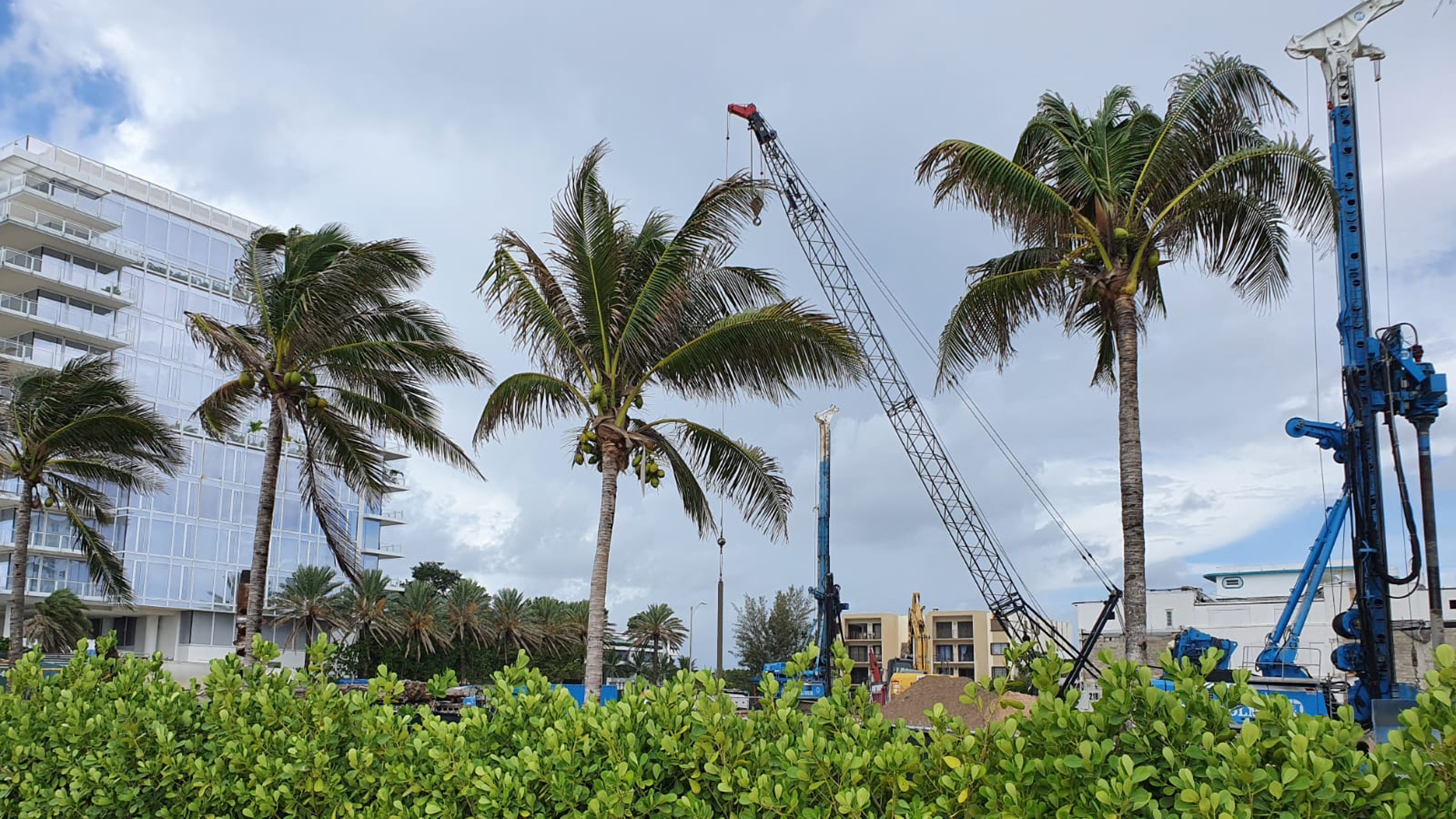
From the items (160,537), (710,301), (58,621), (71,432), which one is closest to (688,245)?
(710,301)

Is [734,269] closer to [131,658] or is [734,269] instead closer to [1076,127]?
[1076,127]

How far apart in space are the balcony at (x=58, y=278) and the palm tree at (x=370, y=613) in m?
17.5

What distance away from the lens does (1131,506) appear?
1596cm

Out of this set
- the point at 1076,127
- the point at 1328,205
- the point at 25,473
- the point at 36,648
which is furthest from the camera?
the point at 25,473

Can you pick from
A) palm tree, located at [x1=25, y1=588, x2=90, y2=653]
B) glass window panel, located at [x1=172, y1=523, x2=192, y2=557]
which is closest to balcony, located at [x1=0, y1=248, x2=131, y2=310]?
glass window panel, located at [x1=172, y1=523, x2=192, y2=557]

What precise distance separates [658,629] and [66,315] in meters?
36.8

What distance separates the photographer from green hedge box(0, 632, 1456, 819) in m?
3.37

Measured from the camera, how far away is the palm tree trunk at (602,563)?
1652cm

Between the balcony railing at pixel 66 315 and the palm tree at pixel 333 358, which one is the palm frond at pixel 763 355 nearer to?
the palm tree at pixel 333 358

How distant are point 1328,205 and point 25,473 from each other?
2517 centimetres

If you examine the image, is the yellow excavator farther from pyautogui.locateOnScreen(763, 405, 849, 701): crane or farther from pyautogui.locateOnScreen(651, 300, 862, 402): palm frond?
pyautogui.locateOnScreen(651, 300, 862, 402): palm frond

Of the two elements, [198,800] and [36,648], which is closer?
[198,800]

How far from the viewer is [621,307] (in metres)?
16.6

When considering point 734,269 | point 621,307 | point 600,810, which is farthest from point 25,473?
point 600,810
